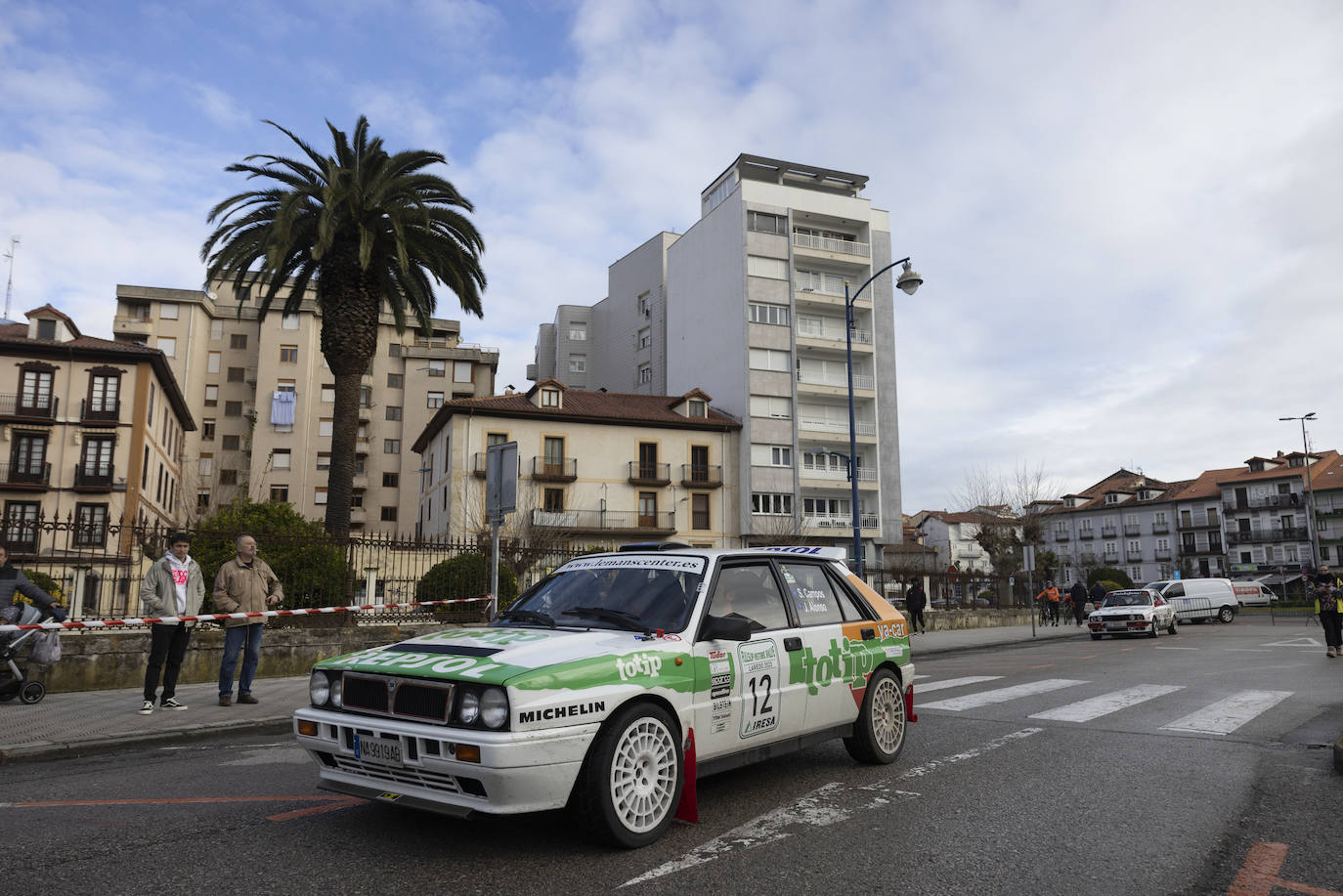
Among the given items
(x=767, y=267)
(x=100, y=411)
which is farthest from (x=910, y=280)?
(x=100, y=411)

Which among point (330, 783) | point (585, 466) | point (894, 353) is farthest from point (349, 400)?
point (894, 353)

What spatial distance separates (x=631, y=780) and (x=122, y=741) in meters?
6.08

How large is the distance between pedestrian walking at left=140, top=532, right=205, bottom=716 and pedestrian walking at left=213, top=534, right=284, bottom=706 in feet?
0.96

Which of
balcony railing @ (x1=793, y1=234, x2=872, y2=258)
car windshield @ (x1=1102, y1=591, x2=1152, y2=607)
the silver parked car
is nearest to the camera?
the silver parked car

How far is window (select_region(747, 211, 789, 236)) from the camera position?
51.6m

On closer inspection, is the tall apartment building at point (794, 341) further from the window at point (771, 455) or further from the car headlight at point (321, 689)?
the car headlight at point (321, 689)

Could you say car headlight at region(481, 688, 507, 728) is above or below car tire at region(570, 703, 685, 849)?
above

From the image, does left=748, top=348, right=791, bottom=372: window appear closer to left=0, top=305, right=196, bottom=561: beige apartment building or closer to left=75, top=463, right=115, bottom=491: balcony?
left=0, top=305, right=196, bottom=561: beige apartment building

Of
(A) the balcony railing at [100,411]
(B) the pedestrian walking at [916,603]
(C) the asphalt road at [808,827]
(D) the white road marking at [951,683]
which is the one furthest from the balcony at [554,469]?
(C) the asphalt road at [808,827]

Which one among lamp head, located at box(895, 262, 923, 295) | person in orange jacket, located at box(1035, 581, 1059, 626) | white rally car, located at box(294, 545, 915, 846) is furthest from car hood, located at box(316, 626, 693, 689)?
person in orange jacket, located at box(1035, 581, 1059, 626)

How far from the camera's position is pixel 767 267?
51062 millimetres

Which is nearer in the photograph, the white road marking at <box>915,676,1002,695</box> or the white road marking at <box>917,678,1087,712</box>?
the white road marking at <box>917,678,1087,712</box>

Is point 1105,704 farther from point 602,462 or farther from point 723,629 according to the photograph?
point 602,462

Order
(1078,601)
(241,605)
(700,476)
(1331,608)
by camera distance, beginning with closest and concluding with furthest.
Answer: (241,605) < (1331,608) < (1078,601) < (700,476)
